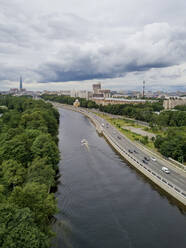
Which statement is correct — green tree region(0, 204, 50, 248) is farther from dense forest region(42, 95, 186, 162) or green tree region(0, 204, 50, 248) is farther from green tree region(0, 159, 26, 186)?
dense forest region(42, 95, 186, 162)

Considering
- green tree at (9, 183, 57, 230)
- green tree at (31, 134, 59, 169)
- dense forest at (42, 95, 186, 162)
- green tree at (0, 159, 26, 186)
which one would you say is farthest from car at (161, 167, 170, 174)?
green tree at (0, 159, 26, 186)

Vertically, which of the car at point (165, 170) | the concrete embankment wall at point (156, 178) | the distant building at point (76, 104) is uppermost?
the distant building at point (76, 104)

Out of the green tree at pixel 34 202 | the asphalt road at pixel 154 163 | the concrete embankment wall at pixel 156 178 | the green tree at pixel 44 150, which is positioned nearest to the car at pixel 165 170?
the asphalt road at pixel 154 163

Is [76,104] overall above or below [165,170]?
above

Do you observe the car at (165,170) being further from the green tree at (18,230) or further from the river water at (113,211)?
the green tree at (18,230)

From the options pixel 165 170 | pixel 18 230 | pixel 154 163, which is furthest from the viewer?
pixel 154 163

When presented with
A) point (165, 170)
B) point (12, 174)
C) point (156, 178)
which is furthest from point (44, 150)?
point (165, 170)

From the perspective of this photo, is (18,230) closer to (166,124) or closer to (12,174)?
(12,174)

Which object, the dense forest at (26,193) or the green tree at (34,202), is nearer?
the dense forest at (26,193)

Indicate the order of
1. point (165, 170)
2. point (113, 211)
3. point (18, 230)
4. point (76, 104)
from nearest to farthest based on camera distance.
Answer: point (18, 230) → point (113, 211) → point (165, 170) → point (76, 104)
